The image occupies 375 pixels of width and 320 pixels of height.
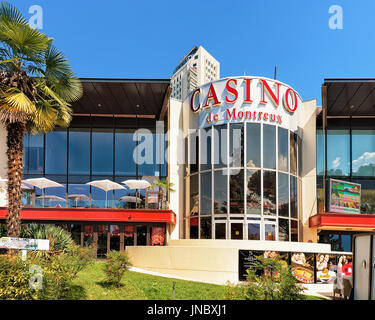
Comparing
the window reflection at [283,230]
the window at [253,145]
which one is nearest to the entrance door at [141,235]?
the window at [253,145]

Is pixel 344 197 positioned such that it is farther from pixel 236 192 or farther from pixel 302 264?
pixel 302 264

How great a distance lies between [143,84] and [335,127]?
51.5 ft

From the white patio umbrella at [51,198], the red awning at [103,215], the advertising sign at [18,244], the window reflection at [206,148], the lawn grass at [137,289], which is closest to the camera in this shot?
the advertising sign at [18,244]

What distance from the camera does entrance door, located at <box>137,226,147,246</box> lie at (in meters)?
24.9

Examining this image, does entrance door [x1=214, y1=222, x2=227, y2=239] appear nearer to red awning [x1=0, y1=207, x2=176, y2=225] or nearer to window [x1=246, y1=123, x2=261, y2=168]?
red awning [x1=0, y1=207, x2=176, y2=225]

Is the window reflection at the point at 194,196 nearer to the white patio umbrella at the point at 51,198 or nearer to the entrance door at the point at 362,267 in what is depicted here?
the white patio umbrella at the point at 51,198

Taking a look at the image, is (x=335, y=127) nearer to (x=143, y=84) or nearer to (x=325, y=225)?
(x=325, y=225)

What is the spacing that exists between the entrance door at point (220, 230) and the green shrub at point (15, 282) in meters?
14.6

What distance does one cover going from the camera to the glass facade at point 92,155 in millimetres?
27812

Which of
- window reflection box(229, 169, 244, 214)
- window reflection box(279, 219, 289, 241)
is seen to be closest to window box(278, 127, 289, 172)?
window reflection box(229, 169, 244, 214)

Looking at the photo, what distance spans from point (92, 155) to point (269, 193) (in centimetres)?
1392
